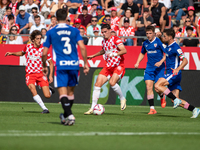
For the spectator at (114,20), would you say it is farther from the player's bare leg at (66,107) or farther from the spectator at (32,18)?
the player's bare leg at (66,107)

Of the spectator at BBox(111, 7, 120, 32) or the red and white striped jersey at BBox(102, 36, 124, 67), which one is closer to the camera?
the red and white striped jersey at BBox(102, 36, 124, 67)

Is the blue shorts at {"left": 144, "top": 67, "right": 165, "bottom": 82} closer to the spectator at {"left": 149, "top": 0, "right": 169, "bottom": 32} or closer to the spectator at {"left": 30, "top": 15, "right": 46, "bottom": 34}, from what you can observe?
the spectator at {"left": 149, "top": 0, "right": 169, "bottom": 32}

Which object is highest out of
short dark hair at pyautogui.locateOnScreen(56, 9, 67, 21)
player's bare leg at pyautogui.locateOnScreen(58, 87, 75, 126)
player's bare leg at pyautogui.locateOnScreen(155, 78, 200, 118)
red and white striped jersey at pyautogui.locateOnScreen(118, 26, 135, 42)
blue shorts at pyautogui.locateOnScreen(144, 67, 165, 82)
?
short dark hair at pyautogui.locateOnScreen(56, 9, 67, 21)

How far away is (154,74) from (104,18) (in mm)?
7420

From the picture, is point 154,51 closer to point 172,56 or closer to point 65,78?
point 172,56

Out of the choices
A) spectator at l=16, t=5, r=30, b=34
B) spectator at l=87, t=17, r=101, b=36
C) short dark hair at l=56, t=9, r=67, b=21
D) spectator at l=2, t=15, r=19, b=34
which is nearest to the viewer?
short dark hair at l=56, t=9, r=67, b=21

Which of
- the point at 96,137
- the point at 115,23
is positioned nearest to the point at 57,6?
the point at 115,23

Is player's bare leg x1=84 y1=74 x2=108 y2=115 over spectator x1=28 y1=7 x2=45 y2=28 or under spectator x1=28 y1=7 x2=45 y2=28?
under

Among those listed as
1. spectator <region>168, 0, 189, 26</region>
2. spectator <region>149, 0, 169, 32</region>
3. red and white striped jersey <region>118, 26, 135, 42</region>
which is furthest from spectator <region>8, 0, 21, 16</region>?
spectator <region>168, 0, 189, 26</region>

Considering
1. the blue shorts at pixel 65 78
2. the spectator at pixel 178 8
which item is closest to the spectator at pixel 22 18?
the spectator at pixel 178 8

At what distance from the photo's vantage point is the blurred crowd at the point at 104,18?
668 inches

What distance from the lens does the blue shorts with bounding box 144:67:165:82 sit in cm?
1130

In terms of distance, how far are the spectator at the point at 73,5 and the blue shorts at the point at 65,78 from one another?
13.5 meters

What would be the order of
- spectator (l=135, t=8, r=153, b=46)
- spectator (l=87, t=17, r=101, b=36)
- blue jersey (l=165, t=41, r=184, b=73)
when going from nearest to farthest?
blue jersey (l=165, t=41, r=184, b=73) → spectator (l=135, t=8, r=153, b=46) → spectator (l=87, t=17, r=101, b=36)
